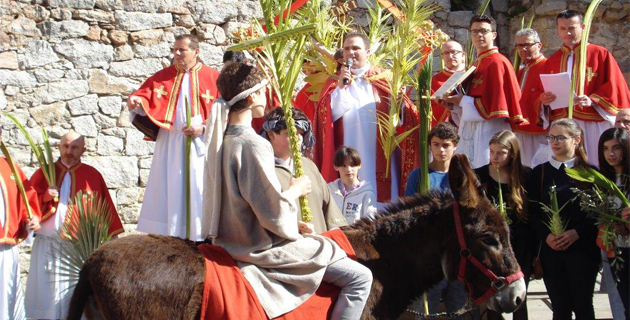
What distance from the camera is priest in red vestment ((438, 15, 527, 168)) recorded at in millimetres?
7457

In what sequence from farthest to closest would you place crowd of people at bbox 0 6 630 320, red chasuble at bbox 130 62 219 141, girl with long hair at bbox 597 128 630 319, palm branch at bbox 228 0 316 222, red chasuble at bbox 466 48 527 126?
red chasuble at bbox 130 62 219 141 < red chasuble at bbox 466 48 527 126 < girl with long hair at bbox 597 128 630 319 < palm branch at bbox 228 0 316 222 < crowd of people at bbox 0 6 630 320

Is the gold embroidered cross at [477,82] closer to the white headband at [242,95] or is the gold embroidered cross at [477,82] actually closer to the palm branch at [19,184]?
the white headband at [242,95]

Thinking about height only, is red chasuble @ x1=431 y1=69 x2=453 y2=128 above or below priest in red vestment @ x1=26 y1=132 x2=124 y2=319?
above

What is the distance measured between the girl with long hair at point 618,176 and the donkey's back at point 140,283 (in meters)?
2.91

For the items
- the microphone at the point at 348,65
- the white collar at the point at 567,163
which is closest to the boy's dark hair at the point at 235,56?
the microphone at the point at 348,65

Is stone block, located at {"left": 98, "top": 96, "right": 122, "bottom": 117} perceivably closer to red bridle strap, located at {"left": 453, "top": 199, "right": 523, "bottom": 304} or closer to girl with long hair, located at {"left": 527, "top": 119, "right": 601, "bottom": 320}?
girl with long hair, located at {"left": 527, "top": 119, "right": 601, "bottom": 320}

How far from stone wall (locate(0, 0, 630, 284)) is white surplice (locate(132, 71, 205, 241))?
175cm

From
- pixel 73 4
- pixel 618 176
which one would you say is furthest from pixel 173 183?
pixel 618 176

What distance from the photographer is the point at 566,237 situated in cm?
567

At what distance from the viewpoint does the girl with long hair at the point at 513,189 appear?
5.88 m

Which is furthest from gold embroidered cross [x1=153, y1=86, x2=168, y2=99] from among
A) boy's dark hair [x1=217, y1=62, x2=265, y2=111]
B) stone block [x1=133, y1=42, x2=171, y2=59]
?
boy's dark hair [x1=217, y1=62, x2=265, y2=111]

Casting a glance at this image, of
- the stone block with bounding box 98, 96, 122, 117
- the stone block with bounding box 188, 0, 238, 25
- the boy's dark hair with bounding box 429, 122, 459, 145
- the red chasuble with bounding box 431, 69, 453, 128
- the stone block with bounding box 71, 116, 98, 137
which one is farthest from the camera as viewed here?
the stone block with bounding box 188, 0, 238, 25

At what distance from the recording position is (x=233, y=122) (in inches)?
165

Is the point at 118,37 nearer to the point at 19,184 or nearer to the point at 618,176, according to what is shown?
the point at 19,184
